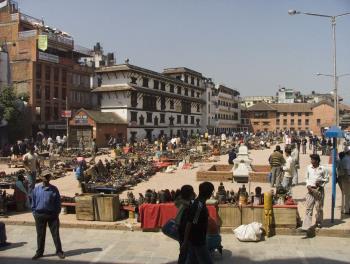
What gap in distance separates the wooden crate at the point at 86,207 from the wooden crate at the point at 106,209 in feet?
0.38

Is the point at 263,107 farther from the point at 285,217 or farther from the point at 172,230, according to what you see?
the point at 172,230

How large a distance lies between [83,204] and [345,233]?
21.8 ft

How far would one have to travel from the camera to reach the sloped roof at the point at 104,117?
4205cm

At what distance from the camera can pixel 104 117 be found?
44.7 m

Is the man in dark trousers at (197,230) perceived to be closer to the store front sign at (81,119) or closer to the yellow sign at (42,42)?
the store front sign at (81,119)

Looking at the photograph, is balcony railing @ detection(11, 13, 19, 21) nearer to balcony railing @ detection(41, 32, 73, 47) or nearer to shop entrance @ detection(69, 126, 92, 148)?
balcony railing @ detection(41, 32, 73, 47)

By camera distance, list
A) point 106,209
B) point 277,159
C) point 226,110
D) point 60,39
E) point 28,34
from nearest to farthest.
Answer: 1. point 106,209
2. point 277,159
3. point 28,34
4. point 60,39
5. point 226,110

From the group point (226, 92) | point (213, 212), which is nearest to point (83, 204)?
point (213, 212)

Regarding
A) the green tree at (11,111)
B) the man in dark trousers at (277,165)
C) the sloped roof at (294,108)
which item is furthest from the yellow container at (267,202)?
the sloped roof at (294,108)

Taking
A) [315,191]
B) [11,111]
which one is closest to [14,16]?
[11,111]

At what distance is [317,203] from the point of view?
985 centimetres

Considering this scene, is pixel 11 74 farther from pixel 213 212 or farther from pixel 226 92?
pixel 226 92

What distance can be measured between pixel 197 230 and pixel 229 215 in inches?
183

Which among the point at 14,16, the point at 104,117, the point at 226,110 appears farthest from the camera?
the point at 226,110
